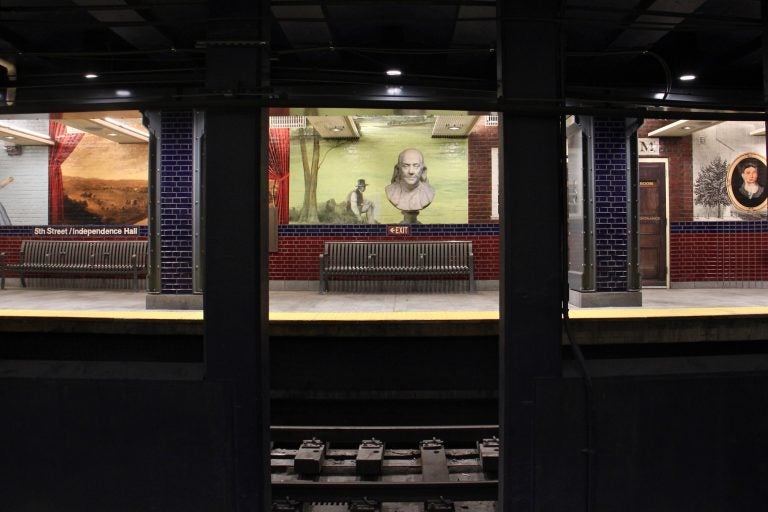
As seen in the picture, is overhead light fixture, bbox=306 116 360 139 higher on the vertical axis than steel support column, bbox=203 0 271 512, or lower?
higher

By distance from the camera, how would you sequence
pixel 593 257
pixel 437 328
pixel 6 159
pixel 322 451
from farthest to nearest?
pixel 6 159 < pixel 593 257 < pixel 437 328 < pixel 322 451

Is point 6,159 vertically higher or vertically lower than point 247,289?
higher

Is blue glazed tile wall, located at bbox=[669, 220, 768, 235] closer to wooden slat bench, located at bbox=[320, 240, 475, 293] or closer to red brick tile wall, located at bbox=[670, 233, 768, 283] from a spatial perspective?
red brick tile wall, located at bbox=[670, 233, 768, 283]

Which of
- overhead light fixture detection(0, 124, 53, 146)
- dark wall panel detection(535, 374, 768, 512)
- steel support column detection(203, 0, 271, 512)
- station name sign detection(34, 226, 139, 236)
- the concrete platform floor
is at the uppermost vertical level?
overhead light fixture detection(0, 124, 53, 146)

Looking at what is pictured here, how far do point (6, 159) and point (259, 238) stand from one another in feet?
39.4

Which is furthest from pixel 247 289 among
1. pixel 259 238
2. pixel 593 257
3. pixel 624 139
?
pixel 624 139

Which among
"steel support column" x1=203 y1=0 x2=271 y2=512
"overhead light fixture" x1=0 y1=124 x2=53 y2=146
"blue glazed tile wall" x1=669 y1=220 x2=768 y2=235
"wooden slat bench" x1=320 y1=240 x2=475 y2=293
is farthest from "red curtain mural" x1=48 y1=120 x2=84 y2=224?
"blue glazed tile wall" x1=669 y1=220 x2=768 y2=235

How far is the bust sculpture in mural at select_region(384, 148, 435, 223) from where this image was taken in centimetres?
1057

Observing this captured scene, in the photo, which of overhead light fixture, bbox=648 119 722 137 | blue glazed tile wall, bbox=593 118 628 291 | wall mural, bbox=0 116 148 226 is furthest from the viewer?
wall mural, bbox=0 116 148 226

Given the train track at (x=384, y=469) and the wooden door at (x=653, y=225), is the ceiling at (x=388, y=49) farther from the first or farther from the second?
the wooden door at (x=653, y=225)

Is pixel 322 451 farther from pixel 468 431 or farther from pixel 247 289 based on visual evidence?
pixel 247 289

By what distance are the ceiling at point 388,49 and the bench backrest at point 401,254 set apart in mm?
4057

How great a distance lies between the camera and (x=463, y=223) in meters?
10.6

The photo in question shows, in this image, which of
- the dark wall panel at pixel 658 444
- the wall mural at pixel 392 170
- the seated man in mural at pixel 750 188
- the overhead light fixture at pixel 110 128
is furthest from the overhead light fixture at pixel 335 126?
the seated man in mural at pixel 750 188
